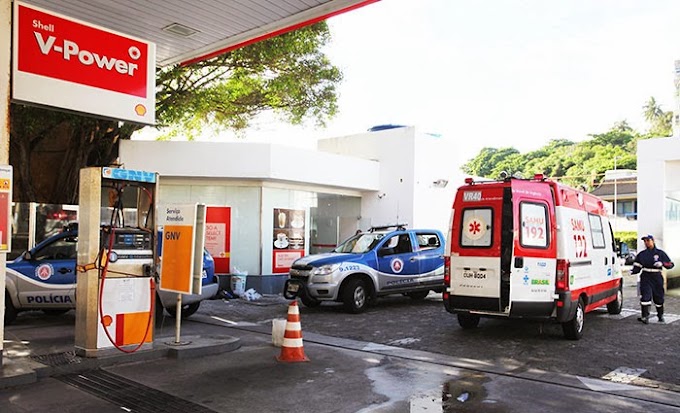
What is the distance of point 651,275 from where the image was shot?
11.0m

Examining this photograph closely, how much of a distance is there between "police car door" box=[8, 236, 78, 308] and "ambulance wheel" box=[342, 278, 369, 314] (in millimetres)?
5297

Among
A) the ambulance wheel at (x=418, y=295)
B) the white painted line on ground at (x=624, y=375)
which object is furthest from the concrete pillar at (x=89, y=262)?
the ambulance wheel at (x=418, y=295)

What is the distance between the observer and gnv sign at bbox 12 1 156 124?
6469 mm

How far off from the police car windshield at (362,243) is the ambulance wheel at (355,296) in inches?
34.9

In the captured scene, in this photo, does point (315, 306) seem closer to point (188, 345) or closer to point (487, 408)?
point (188, 345)

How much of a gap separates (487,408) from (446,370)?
163cm

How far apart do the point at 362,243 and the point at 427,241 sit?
1663 millimetres

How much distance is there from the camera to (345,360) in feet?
26.0

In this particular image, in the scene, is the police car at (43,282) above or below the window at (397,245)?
below

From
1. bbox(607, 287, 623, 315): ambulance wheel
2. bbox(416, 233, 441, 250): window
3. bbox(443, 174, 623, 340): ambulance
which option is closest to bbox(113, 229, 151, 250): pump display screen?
bbox(443, 174, 623, 340): ambulance

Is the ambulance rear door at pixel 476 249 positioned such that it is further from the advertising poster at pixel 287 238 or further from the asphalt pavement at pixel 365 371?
the advertising poster at pixel 287 238

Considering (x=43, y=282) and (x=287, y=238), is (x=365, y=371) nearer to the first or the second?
(x=43, y=282)

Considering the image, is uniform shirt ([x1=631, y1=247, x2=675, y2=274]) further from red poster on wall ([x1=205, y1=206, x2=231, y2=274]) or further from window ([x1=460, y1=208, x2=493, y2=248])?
red poster on wall ([x1=205, y1=206, x2=231, y2=274])

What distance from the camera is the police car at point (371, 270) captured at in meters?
12.3
